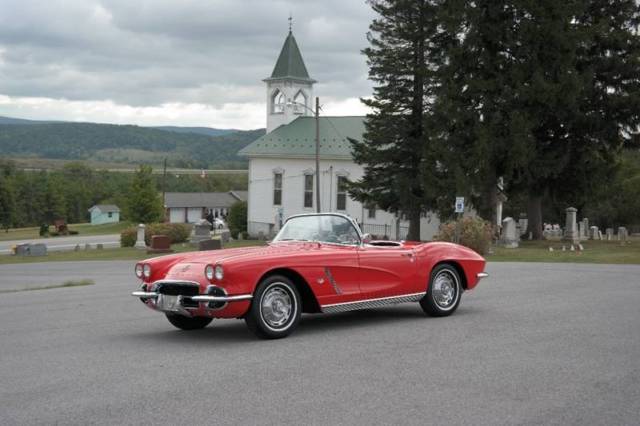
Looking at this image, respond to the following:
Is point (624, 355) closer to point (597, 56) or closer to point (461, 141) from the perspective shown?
point (461, 141)

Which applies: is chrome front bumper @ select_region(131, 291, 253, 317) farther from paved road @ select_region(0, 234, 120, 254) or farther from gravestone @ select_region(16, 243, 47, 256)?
paved road @ select_region(0, 234, 120, 254)

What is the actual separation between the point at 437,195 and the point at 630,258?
1504cm

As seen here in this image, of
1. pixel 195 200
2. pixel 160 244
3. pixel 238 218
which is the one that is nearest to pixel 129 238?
pixel 160 244

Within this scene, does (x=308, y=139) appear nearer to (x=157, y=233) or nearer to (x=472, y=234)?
(x=157, y=233)

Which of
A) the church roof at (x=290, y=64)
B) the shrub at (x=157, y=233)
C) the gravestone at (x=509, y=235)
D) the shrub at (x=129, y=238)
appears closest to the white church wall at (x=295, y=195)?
the church roof at (x=290, y=64)

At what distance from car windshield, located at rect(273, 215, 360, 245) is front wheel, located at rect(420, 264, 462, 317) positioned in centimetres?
131

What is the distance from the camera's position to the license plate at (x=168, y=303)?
9.03m

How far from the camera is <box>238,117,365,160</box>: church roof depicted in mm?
Answer: 62812

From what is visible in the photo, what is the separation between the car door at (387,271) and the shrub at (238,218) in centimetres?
6099

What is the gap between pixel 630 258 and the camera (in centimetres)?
2675

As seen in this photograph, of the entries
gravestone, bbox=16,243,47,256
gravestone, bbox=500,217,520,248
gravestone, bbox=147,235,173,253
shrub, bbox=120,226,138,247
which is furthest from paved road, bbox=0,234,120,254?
gravestone, bbox=500,217,520,248

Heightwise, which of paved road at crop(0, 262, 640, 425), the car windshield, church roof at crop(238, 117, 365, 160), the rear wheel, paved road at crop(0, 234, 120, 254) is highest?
church roof at crop(238, 117, 365, 160)

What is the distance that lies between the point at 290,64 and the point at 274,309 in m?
62.5

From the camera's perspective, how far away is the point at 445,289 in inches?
441
